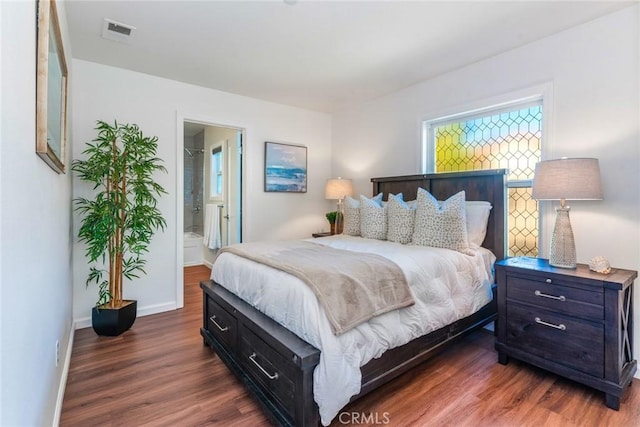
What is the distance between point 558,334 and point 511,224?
1.07m

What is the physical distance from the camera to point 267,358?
1.69m

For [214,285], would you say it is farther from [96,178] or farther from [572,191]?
[572,191]

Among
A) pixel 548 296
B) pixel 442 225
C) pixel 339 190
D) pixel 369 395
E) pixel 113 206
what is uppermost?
pixel 339 190

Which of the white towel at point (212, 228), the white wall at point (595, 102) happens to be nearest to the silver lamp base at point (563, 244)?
the white wall at point (595, 102)

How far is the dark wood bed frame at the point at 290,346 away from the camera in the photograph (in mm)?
1475

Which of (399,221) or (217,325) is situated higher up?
(399,221)

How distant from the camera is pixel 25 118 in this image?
3.40 ft

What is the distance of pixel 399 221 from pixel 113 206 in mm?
2479

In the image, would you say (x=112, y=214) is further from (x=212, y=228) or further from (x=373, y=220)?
(x=212, y=228)

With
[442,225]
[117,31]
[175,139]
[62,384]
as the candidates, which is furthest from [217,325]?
[117,31]

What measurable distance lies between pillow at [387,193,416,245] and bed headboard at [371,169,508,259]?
0.43 metres

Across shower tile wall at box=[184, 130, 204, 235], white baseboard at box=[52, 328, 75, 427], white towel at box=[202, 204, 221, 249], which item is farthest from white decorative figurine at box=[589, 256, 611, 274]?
shower tile wall at box=[184, 130, 204, 235]

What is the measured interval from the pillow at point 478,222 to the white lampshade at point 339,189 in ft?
5.45

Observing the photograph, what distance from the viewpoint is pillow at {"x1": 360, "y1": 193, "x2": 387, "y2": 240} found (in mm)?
2998
